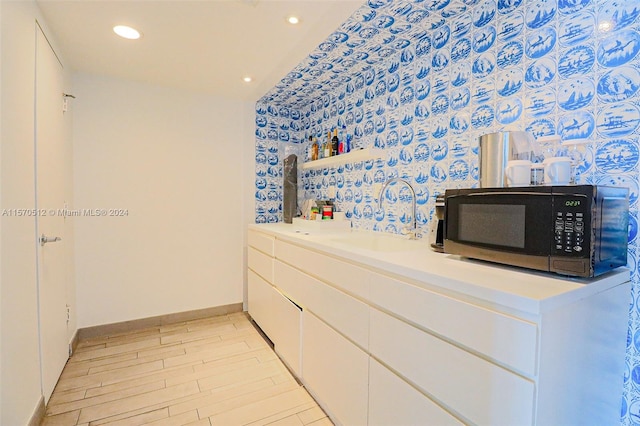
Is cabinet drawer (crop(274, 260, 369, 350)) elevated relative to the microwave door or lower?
lower

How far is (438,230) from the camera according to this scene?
1.52m

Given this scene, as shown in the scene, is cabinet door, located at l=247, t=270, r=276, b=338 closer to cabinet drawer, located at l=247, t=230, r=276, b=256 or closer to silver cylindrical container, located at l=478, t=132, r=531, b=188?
cabinet drawer, located at l=247, t=230, r=276, b=256

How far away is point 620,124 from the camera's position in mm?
1124

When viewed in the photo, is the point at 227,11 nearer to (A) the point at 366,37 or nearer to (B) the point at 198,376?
(A) the point at 366,37

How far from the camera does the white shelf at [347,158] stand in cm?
222

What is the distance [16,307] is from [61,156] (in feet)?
4.07

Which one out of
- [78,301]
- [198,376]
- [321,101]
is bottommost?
[198,376]

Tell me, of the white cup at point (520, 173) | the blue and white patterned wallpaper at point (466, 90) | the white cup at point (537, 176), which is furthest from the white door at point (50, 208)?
the white cup at point (537, 176)

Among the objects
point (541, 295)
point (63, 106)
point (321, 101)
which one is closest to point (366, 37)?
point (321, 101)

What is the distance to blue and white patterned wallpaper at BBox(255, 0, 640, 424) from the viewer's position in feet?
3.70

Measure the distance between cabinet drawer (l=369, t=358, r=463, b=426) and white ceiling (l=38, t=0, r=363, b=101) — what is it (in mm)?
1780

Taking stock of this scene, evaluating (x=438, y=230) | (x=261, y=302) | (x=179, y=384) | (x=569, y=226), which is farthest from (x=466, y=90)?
(x=179, y=384)

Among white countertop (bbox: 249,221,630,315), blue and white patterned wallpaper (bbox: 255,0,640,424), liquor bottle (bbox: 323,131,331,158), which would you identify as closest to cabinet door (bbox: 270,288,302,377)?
white countertop (bbox: 249,221,630,315)

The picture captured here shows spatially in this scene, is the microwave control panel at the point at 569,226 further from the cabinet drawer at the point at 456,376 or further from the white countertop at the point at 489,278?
the cabinet drawer at the point at 456,376
